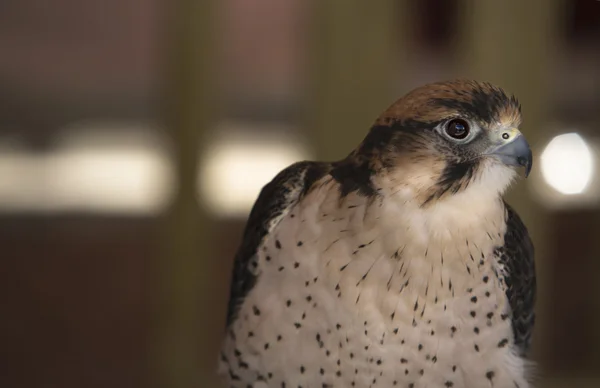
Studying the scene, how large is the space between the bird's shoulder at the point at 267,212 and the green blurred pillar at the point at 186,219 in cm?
17

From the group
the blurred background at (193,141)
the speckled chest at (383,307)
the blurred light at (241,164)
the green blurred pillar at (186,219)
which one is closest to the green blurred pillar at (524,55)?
the blurred background at (193,141)

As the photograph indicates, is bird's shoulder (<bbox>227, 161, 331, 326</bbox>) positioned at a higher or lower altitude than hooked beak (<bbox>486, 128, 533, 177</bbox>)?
lower

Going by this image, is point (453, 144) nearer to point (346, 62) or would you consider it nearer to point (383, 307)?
point (383, 307)

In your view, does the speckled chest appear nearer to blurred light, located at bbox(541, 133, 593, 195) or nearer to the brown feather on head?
the brown feather on head

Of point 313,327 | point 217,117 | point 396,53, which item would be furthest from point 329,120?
point 313,327

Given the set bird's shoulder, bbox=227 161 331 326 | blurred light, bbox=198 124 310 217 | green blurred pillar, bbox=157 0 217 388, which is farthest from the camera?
green blurred pillar, bbox=157 0 217 388

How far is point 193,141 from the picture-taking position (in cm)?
107

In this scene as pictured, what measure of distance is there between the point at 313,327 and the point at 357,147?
0.18 metres

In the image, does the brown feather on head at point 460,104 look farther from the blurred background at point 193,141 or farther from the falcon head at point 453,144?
the blurred background at point 193,141

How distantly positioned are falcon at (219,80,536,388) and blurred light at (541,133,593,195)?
0.49 feet

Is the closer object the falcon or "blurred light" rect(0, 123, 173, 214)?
the falcon

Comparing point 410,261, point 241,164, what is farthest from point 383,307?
point 241,164

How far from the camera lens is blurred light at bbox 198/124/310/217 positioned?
2.91 feet

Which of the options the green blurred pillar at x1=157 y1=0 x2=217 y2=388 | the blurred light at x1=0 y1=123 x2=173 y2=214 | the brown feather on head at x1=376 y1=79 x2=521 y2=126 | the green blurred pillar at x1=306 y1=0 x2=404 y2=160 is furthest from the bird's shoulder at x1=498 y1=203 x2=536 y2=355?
the blurred light at x1=0 y1=123 x2=173 y2=214
